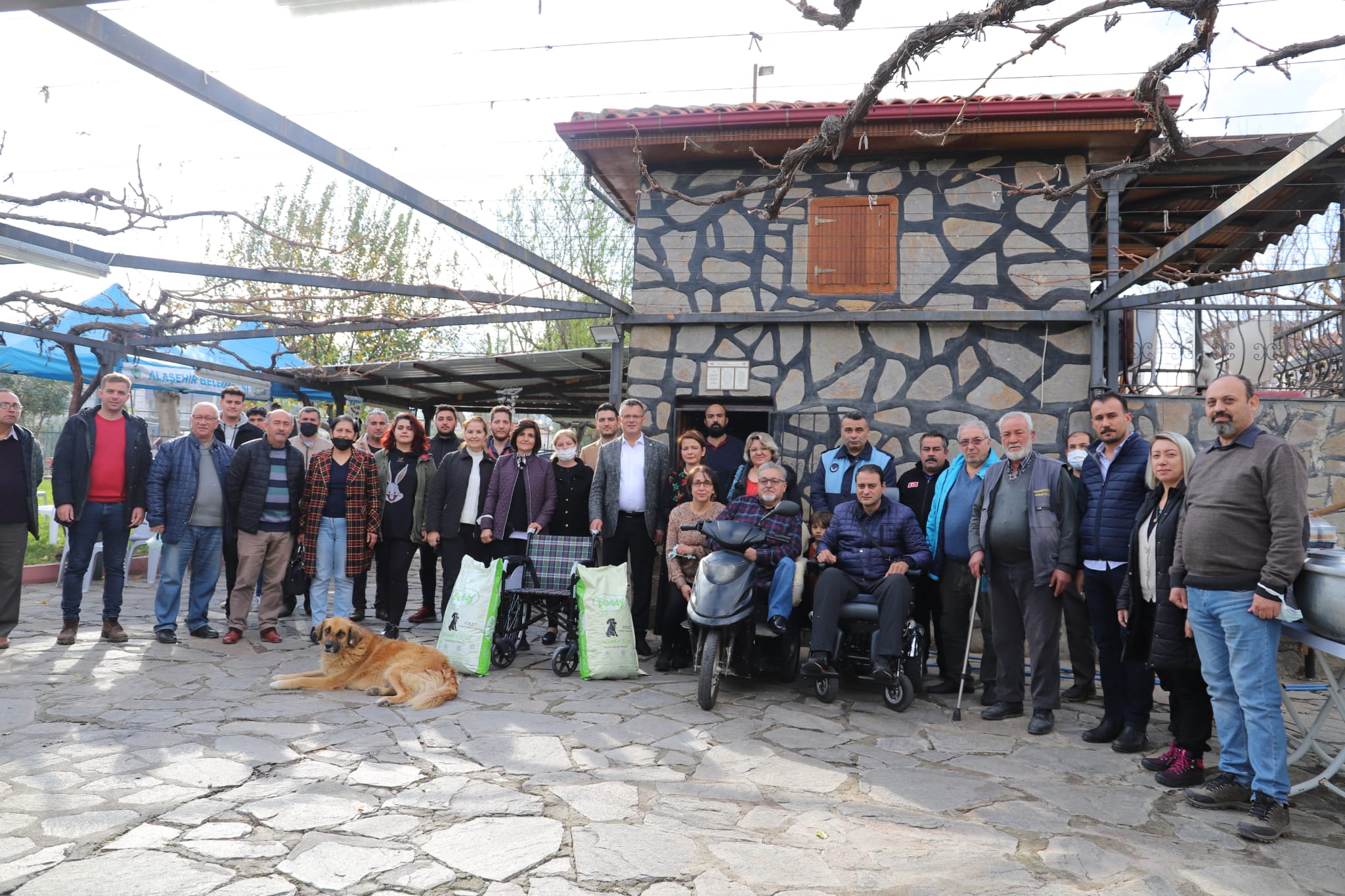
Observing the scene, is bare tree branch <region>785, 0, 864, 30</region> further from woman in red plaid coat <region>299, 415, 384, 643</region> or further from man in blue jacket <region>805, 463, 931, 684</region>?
woman in red plaid coat <region>299, 415, 384, 643</region>

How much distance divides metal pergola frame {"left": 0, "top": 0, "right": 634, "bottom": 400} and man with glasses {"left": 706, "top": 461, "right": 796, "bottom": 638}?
2205 millimetres

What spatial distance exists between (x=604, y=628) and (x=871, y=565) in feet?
5.99

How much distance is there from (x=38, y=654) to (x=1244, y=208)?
7.93m

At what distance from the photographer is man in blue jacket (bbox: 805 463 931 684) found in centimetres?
521

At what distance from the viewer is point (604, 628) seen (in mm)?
5711

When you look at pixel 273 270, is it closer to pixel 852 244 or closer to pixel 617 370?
pixel 617 370

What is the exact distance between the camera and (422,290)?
641 centimetres

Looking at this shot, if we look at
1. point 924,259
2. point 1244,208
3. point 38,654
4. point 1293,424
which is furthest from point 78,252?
point 1293,424

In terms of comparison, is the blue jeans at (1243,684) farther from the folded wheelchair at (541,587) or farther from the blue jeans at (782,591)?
the folded wheelchair at (541,587)

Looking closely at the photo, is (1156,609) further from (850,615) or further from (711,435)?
(711,435)

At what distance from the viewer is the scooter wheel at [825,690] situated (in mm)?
5465

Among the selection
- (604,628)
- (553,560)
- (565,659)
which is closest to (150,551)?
(553,560)

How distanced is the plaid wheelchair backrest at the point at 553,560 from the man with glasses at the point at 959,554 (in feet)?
7.90

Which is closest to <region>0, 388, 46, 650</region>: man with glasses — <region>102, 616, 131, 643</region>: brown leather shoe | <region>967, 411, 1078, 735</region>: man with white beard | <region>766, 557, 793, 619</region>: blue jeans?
<region>102, 616, 131, 643</region>: brown leather shoe
